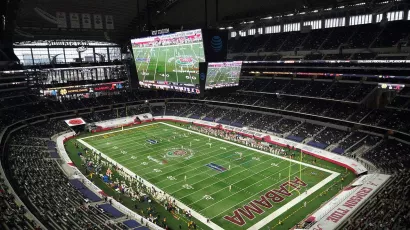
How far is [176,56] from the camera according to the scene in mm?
38938

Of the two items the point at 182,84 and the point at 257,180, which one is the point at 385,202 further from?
the point at 182,84

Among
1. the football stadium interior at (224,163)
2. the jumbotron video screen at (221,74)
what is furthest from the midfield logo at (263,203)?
the jumbotron video screen at (221,74)

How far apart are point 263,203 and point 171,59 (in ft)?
71.3

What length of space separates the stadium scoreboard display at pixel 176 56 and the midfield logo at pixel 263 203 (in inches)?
570

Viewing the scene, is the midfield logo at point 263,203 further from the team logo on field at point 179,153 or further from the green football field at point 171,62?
the green football field at point 171,62

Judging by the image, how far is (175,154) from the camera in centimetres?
4247

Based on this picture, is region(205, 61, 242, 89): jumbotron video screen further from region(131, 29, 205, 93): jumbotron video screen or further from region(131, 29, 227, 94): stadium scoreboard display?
region(131, 29, 205, 93): jumbotron video screen

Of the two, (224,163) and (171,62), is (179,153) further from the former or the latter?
(171,62)

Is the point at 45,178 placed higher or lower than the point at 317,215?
higher

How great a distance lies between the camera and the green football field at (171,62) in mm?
35906

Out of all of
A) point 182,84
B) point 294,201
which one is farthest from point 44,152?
point 294,201

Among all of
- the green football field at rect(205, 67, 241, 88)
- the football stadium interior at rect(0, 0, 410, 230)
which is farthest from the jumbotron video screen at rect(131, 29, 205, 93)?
the green football field at rect(205, 67, 241, 88)

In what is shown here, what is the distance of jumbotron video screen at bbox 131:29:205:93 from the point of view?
3562 centimetres

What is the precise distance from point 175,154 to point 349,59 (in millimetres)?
31956
